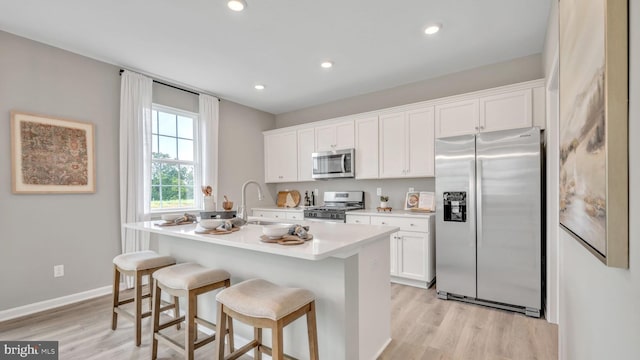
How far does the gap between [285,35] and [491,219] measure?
9.04ft

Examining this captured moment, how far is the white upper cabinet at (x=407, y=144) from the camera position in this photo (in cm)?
364

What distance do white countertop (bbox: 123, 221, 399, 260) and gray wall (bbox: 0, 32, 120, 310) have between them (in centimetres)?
135

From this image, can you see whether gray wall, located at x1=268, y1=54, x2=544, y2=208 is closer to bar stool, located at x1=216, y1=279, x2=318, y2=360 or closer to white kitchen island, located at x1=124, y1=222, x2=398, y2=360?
white kitchen island, located at x1=124, y1=222, x2=398, y2=360

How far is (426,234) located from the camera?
3.38 m

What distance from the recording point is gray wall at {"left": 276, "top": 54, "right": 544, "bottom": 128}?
3338mm

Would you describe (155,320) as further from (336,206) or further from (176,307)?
(336,206)

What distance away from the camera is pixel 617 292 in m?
0.78

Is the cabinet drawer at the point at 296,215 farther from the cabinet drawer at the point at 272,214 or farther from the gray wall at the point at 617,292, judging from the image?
the gray wall at the point at 617,292

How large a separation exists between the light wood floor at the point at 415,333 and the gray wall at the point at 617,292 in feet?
3.39

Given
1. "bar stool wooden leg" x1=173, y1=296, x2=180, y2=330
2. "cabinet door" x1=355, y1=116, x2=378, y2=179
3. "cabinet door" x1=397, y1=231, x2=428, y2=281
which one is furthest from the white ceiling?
"bar stool wooden leg" x1=173, y1=296, x2=180, y2=330

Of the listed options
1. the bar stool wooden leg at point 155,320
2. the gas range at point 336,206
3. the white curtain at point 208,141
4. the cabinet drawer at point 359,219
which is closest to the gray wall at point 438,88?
the gas range at point 336,206

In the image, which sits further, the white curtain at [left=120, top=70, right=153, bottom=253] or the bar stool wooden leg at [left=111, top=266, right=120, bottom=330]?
the white curtain at [left=120, top=70, right=153, bottom=253]

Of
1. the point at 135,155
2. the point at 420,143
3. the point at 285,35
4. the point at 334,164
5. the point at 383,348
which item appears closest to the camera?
the point at 383,348

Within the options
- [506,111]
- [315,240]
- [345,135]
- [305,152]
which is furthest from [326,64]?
[315,240]
